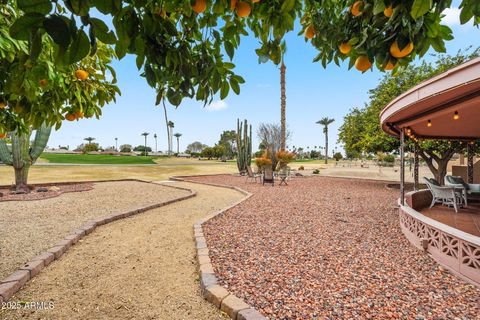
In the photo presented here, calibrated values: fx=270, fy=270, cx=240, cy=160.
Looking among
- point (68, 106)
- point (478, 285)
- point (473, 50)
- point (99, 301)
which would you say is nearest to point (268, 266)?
point (99, 301)

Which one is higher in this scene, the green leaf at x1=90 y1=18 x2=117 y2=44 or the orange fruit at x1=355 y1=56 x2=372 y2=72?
the orange fruit at x1=355 y1=56 x2=372 y2=72

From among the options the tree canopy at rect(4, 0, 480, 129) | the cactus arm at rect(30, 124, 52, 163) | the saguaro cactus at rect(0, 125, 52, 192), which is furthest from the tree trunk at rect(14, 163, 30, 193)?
the tree canopy at rect(4, 0, 480, 129)

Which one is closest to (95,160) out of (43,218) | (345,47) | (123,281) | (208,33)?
(43,218)

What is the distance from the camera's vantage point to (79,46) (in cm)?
93

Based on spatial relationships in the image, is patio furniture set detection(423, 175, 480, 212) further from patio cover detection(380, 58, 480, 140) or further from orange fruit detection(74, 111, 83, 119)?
orange fruit detection(74, 111, 83, 119)

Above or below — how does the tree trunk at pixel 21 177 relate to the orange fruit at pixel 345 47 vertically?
below

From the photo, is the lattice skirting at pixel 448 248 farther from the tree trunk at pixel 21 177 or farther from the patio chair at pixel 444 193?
the tree trunk at pixel 21 177

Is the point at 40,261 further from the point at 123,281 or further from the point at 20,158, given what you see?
the point at 20,158

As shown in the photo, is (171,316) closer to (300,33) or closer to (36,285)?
(36,285)

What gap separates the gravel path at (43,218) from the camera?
4.30 metres

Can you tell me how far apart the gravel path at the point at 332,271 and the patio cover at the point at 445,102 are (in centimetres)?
246

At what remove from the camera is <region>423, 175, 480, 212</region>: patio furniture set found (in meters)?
7.27

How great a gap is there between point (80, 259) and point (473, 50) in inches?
670

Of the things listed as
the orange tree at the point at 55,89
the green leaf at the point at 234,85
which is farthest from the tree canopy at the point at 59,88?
the green leaf at the point at 234,85
